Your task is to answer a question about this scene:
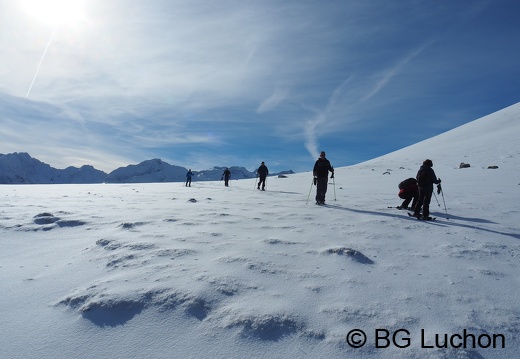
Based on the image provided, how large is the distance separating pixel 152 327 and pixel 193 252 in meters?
2.36

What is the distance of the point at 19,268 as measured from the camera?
555cm

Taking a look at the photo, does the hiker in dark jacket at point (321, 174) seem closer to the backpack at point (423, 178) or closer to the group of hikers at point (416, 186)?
the group of hikers at point (416, 186)

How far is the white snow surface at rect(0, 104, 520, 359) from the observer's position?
333 cm

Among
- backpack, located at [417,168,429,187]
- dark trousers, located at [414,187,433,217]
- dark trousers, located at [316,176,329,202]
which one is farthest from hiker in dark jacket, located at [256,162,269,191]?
dark trousers, located at [414,187,433,217]

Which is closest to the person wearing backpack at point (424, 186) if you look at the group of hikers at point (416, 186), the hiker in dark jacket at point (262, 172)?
the group of hikers at point (416, 186)

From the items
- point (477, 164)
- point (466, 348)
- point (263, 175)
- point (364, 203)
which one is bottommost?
point (466, 348)

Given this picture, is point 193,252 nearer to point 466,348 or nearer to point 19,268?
point 19,268

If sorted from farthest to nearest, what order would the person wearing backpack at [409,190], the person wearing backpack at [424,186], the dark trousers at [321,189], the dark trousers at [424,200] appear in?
the dark trousers at [321,189]
the person wearing backpack at [409,190]
the person wearing backpack at [424,186]
the dark trousers at [424,200]

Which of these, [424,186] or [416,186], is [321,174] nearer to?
[416,186]

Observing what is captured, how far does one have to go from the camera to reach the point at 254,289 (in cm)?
440

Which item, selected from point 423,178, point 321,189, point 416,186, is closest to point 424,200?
point 423,178

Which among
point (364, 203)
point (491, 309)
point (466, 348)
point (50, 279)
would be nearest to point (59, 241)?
point (50, 279)

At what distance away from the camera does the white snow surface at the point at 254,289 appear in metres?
3.33

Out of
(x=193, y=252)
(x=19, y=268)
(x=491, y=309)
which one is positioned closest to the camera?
(x=491, y=309)
